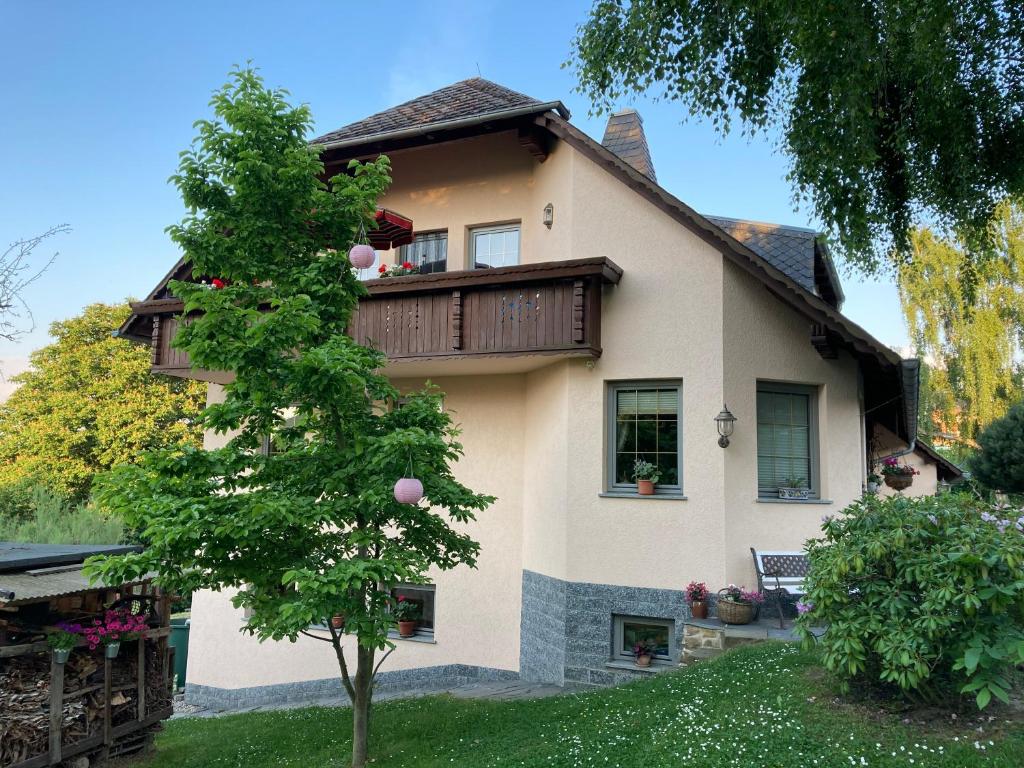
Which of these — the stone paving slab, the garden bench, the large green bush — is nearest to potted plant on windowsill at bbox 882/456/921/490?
the garden bench

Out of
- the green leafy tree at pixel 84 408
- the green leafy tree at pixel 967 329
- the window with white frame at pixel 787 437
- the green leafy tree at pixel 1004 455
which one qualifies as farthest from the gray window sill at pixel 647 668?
the green leafy tree at pixel 84 408

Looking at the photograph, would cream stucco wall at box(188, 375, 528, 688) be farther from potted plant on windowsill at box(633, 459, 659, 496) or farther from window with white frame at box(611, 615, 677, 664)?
potted plant on windowsill at box(633, 459, 659, 496)

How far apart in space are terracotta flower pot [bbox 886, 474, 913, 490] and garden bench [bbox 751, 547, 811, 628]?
5.33 metres

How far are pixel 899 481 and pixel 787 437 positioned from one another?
4.90 metres

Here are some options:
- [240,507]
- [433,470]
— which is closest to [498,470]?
[433,470]

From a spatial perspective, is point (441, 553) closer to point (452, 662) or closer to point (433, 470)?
point (433, 470)

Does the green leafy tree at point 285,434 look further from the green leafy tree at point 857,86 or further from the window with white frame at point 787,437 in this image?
the window with white frame at point 787,437

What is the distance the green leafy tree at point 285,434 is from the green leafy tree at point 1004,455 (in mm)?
20462

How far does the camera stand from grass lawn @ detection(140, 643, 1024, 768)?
5000mm

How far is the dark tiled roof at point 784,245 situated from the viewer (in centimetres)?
1129

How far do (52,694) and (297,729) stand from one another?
113 inches

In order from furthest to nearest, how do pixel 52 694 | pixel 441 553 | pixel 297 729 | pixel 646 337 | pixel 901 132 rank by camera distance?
pixel 646 337 → pixel 297 729 → pixel 901 132 → pixel 441 553 → pixel 52 694

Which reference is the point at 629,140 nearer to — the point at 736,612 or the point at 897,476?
the point at 897,476

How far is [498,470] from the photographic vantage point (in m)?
11.5
